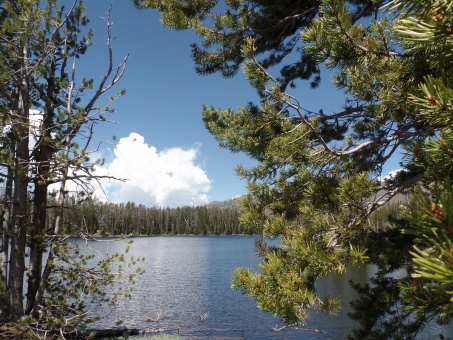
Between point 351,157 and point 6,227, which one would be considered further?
point 6,227

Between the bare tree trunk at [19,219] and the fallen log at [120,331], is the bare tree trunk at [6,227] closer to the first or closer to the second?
the bare tree trunk at [19,219]

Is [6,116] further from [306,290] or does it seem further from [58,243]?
[306,290]

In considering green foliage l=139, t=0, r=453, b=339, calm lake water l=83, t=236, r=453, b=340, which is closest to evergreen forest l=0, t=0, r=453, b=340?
green foliage l=139, t=0, r=453, b=339

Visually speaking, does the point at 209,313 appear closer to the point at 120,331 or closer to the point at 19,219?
the point at 120,331

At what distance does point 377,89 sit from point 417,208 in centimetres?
255

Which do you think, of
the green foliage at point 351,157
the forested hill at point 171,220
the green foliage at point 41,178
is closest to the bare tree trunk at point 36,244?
the green foliage at point 41,178

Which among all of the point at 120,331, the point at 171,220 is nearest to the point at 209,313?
the point at 120,331

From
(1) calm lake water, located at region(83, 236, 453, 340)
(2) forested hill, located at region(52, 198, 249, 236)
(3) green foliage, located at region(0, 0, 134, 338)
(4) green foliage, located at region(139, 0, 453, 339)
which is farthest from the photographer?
(2) forested hill, located at region(52, 198, 249, 236)

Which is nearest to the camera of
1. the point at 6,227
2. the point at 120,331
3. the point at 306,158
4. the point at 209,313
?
the point at 306,158

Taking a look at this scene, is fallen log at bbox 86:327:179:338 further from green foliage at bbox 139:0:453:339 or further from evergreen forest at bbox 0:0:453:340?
green foliage at bbox 139:0:453:339

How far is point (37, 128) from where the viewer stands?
563 cm

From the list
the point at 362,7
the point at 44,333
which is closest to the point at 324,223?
the point at 362,7

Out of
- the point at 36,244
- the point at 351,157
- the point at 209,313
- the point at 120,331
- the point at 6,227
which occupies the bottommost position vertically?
the point at 209,313

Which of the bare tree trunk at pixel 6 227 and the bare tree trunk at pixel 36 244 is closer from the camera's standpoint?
the bare tree trunk at pixel 6 227
